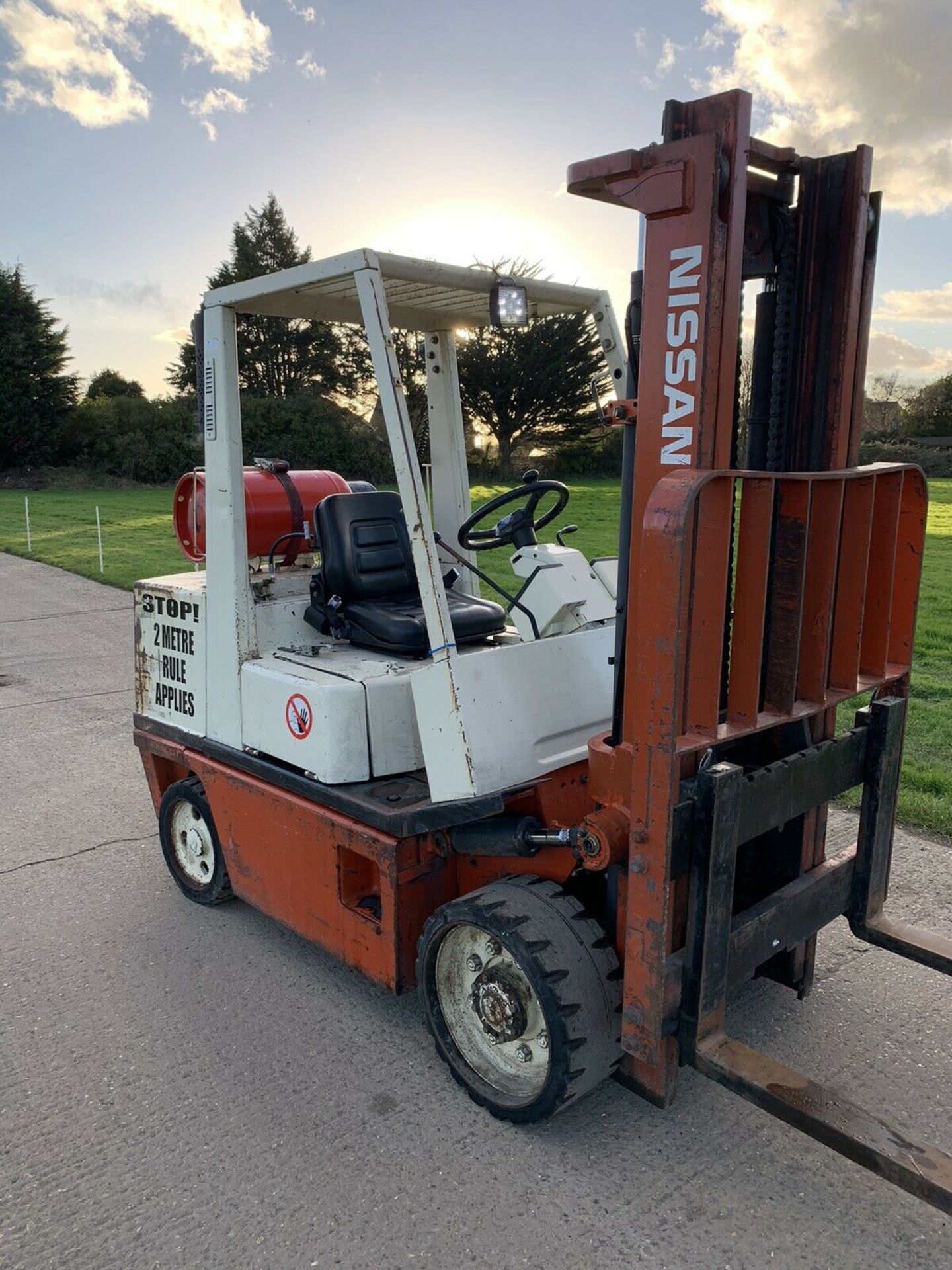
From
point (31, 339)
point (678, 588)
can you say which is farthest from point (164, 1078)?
point (31, 339)

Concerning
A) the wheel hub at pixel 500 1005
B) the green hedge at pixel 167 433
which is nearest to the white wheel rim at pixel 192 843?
the wheel hub at pixel 500 1005

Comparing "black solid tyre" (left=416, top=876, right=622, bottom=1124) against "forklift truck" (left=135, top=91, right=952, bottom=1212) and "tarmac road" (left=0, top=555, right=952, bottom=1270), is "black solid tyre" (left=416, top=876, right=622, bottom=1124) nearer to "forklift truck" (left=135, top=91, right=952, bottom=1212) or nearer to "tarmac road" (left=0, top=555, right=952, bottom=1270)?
"forklift truck" (left=135, top=91, right=952, bottom=1212)

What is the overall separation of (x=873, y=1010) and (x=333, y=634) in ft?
8.52

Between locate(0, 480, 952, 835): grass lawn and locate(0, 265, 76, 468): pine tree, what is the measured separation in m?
4.56

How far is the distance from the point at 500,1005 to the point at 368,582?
184 centimetres

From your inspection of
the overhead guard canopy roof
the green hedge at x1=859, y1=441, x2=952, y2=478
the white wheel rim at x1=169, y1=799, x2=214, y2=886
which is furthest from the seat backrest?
the green hedge at x1=859, y1=441, x2=952, y2=478

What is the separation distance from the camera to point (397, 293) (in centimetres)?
381

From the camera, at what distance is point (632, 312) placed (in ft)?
9.80

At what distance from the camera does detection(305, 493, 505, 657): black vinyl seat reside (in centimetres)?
402

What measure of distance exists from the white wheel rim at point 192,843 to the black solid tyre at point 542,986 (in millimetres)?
1627

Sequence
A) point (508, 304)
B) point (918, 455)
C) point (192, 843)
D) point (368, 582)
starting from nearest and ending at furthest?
point (508, 304) < point (368, 582) < point (192, 843) < point (918, 455)

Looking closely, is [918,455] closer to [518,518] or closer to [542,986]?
[518,518]

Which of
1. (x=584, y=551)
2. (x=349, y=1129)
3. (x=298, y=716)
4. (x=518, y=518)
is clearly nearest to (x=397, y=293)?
(x=518, y=518)

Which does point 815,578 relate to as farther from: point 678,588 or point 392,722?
point 392,722
